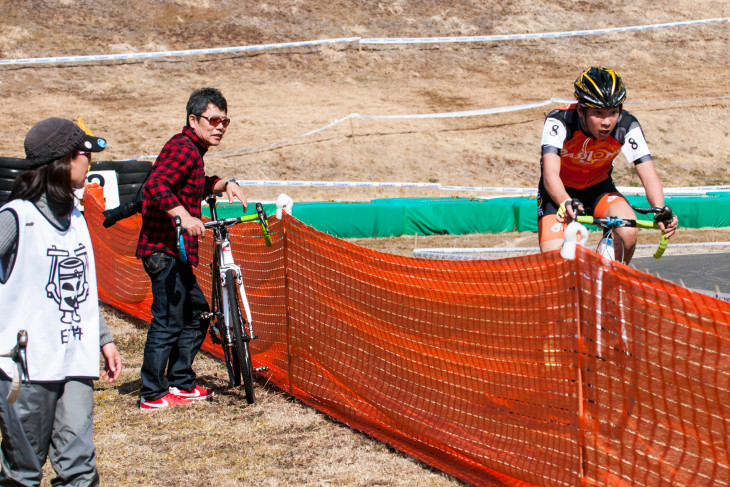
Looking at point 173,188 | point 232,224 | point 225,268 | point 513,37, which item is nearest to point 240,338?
point 225,268

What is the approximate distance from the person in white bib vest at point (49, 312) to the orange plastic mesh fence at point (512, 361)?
196cm

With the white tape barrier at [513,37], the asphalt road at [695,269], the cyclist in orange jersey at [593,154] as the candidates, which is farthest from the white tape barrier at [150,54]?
the cyclist in orange jersey at [593,154]

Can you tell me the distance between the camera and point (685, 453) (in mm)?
3260

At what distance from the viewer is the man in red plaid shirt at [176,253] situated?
5.61 m

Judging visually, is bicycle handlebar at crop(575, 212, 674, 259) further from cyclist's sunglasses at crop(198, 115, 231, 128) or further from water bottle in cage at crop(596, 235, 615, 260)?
cyclist's sunglasses at crop(198, 115, 231, 128)

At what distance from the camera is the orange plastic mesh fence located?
325 centimetres

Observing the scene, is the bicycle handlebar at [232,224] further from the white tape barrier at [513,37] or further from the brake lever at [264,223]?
the white tape barrier at [513,37]

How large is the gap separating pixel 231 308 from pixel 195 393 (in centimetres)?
78

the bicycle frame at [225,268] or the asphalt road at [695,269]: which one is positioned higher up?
the bicycle frame at [225,268]

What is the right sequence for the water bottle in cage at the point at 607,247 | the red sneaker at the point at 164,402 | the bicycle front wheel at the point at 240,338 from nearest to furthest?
the water bottle in cage at the point at 607,247 → the bicycle front wheel at the point at 240,338 → the red sneaker at the point at 164,402

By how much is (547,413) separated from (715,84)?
34463 millimetres

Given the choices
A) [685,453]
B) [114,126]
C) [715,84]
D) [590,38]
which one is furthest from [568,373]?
[590,38]

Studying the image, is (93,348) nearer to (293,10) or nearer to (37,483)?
Result: (37,483)

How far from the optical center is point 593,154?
5.59 m
